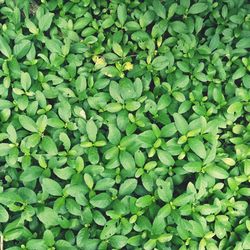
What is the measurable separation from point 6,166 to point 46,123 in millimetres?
277

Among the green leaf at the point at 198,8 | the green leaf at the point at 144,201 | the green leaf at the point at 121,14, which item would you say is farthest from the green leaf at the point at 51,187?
the green leaf at the point at 198,8

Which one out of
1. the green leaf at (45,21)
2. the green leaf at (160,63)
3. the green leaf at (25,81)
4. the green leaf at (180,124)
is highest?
the green leaf at (45,21)

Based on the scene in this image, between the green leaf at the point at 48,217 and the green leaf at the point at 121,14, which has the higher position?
the green leaf at the point at 121,14

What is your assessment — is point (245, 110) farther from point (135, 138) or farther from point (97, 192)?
point (97, 192)

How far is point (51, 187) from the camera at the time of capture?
2.03 meters

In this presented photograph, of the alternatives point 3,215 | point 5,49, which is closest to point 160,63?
point 5,49

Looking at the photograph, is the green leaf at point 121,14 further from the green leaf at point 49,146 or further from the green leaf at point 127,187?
the green leaf at point 127,187

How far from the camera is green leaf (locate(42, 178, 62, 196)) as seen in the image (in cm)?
202

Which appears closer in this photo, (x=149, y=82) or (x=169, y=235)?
(x=169, y=235)

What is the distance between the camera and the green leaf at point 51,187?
6.63ft

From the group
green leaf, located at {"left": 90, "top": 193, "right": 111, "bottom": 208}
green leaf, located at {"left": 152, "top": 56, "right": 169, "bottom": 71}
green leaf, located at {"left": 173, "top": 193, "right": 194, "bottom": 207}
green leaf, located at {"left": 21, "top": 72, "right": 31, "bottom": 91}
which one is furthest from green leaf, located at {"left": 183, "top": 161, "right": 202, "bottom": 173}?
green leaf, located at {"left": 21, "top": 72, "right": 31, "bottom": 91}

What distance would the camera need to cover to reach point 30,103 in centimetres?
223

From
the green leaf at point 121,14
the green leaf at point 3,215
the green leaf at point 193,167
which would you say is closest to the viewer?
the green leaf at point 3,215

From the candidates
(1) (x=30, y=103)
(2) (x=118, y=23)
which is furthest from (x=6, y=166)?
(2) (x=118, y=23)
